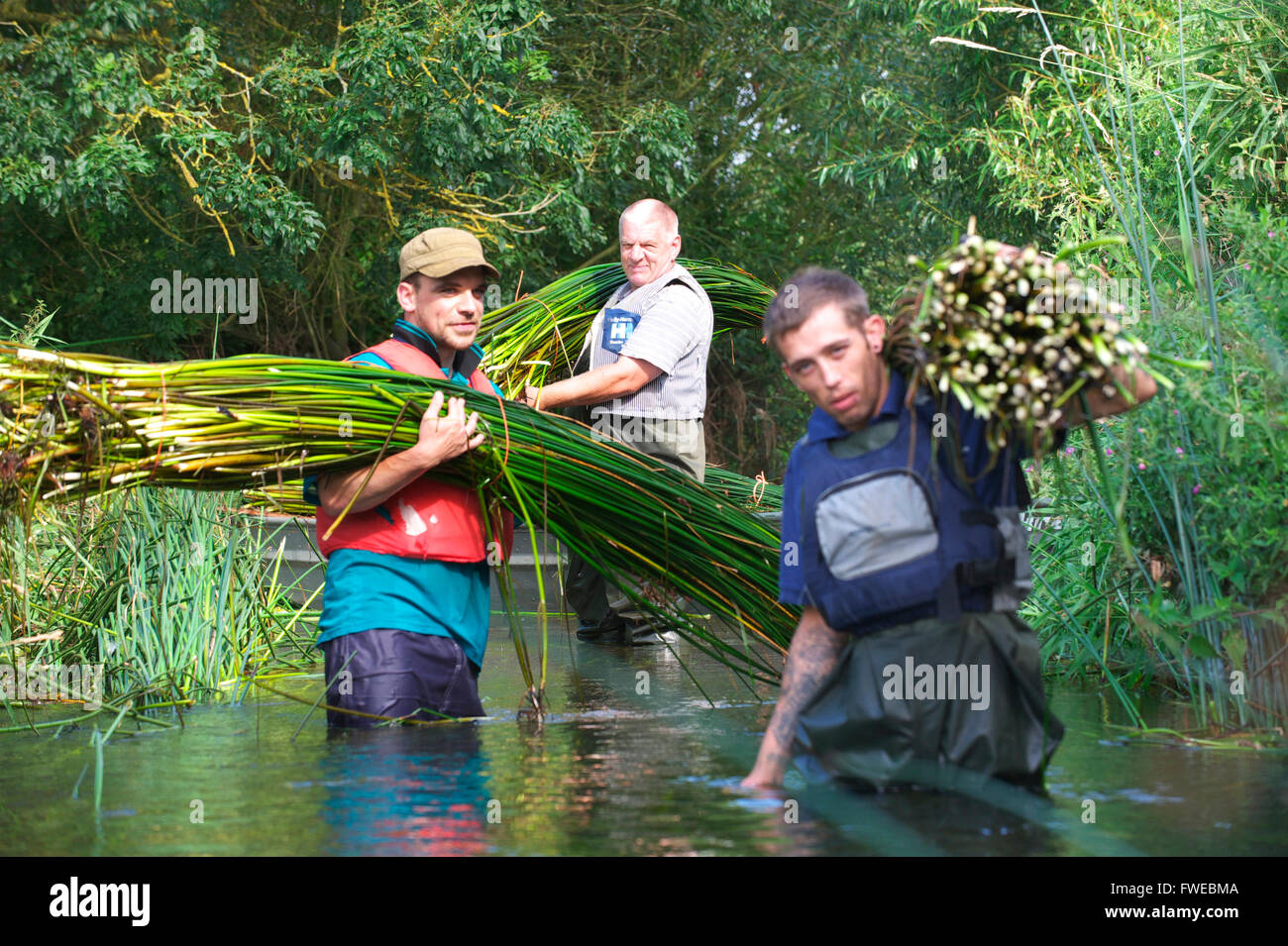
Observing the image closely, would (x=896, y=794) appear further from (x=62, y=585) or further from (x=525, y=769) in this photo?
(x=62, y=585)

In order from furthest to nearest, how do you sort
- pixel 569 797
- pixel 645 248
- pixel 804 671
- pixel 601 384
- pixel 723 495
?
pixel 645 248
pixel 601 384
pixel 723 495
pixel 569 797
pixel 804 671

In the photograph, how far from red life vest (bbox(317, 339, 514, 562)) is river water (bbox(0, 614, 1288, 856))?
1.77ft

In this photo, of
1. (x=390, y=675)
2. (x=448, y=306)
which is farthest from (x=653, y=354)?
(x=390, y=675)

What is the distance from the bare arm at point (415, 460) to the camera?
3971 millimetres

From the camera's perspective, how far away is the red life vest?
4.20m

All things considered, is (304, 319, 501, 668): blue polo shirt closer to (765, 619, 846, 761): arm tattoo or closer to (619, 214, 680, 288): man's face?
(765, 619, 846, 761): arm tattoo

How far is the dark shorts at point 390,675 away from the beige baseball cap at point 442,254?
3.49 feet

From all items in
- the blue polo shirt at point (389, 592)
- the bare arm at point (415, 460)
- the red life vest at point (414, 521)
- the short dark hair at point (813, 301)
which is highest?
the short dark hair at point (813, 301)

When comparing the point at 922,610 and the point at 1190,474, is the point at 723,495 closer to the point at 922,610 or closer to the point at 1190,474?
the point at 1190,474

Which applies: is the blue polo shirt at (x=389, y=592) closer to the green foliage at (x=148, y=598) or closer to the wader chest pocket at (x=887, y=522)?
the green foliage at (x=148, y=598)

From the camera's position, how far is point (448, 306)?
430 cm

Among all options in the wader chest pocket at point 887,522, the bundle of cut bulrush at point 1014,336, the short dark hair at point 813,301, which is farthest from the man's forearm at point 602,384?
the bundle of cut bulrush at point 1014,336

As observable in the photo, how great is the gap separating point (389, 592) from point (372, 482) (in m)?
0.36

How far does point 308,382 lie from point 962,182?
1027cm
